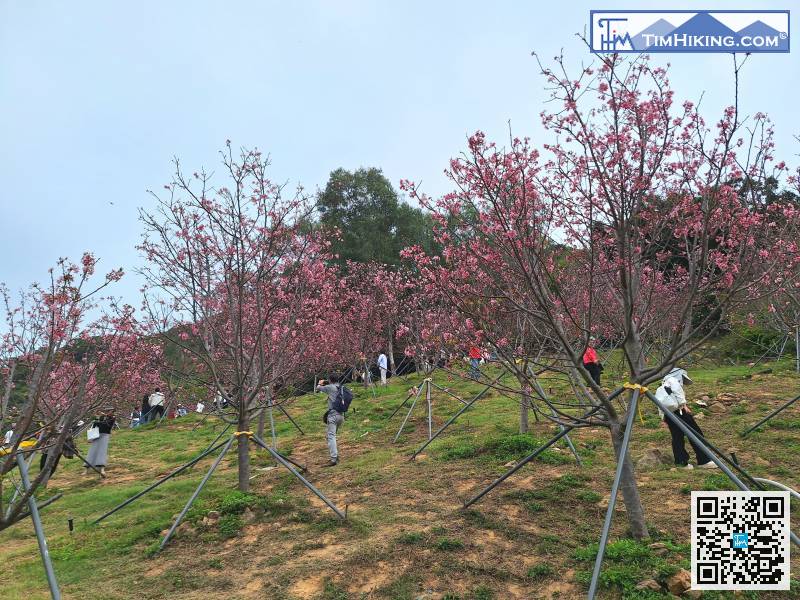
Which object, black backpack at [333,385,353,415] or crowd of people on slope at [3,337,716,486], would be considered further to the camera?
black backpack at [333,385,353,415]

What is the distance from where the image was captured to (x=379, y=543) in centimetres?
627

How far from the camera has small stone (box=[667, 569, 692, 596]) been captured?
457cm

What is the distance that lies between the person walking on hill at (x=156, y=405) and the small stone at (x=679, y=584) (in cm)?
2038

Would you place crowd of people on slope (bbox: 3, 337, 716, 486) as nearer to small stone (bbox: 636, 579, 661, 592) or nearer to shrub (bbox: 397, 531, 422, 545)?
small stone (bbox: 636, 579, 661, 592)

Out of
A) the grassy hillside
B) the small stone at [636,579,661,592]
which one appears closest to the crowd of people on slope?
the grassy hillside

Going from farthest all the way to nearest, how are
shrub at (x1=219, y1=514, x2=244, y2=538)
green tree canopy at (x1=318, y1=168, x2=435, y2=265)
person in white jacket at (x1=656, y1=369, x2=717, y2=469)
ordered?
1. green tree canopy at (x1=318, y1=168, x2=435, y2=265)
2. person in white jacket at (x1=656, y1=369, x2=717, y2=469)
3. shrub at (x1=219, y1=514, x2=244, y2=538)

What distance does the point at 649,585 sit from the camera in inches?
183

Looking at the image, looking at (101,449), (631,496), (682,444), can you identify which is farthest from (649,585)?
(101,449)

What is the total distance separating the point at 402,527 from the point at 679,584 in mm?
3244

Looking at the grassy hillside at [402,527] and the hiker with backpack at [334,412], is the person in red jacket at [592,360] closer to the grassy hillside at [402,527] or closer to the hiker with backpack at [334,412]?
the grassy hillside at [402,527]

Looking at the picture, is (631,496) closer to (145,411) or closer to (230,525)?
(230,525)

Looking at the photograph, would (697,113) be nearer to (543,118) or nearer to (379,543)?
(543,118)

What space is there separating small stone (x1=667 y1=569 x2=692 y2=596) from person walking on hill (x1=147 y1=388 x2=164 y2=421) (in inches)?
802

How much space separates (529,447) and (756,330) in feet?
58.2
